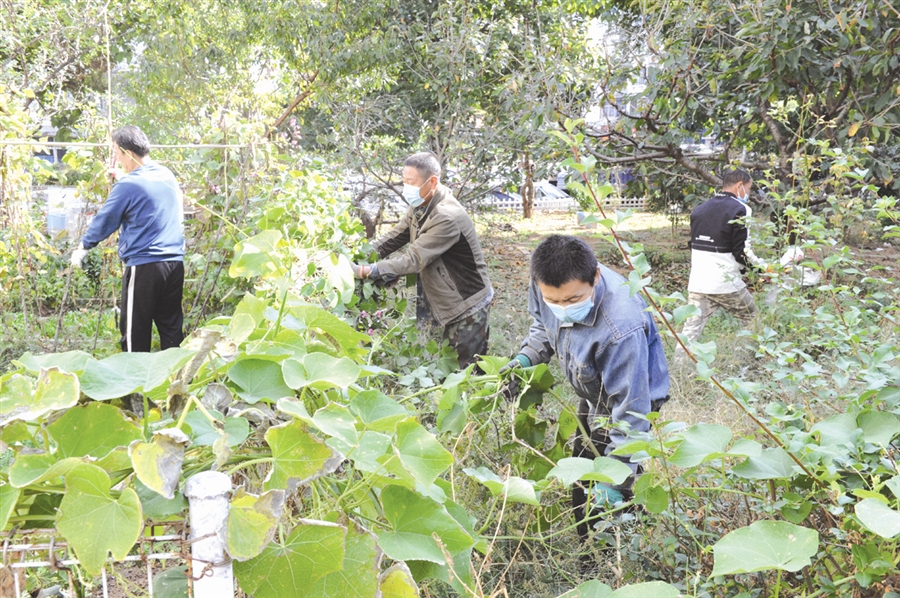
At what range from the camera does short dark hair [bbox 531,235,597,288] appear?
259 centimetres

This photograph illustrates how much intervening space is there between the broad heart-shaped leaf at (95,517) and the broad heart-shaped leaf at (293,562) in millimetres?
207

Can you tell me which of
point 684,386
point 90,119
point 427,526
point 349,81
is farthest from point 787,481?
point 349,81

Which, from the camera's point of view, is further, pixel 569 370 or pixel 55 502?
pixel 569 370

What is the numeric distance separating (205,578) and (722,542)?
998mm

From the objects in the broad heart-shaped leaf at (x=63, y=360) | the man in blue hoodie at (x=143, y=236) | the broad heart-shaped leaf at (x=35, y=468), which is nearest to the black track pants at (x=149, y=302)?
the man in blue hoodie at (x=143, y=236)

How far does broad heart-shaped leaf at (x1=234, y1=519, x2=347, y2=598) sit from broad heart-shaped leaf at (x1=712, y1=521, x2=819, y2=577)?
0.72 m

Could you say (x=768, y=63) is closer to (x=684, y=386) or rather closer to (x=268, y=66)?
(x=684, y=386)

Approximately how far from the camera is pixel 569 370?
9.78ft

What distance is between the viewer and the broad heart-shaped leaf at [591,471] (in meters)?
1.69

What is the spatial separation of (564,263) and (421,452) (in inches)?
52.0

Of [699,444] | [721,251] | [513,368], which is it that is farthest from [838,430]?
[721,251]

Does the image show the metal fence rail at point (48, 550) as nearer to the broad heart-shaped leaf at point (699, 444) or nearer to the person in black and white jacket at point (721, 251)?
the broad heart-shaped leaf at point (699, 444)

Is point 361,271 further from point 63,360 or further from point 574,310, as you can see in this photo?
point 63,360

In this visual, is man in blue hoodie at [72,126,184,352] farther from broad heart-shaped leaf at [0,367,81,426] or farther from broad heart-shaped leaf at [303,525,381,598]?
broad heart-shaped leaf at [303,525,381,598]
